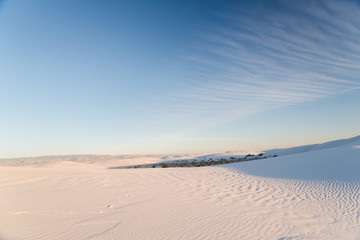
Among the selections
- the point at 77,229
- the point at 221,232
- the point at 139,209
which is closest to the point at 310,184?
the point at 221,232

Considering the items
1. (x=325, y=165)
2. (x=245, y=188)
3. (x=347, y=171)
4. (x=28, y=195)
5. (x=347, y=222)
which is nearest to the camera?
(x=347, y=222)

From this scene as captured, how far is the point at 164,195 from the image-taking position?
6098 mm

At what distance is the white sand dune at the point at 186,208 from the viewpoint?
11.8ft

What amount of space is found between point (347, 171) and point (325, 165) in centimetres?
138

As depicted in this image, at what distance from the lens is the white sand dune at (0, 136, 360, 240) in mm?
3611

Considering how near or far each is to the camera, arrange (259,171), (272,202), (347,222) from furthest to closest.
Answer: (259,171)
(272,202)
(347,222)

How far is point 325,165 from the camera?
9445mm

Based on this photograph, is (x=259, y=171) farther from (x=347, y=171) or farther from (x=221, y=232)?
(x=221, y=232)

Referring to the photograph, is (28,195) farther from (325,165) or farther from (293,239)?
(325,165)

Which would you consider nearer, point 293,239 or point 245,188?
point 293,239

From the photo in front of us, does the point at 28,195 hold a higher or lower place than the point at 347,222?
higher

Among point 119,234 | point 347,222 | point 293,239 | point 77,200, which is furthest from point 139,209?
point 347,222

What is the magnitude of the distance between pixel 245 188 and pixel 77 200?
18.1 ft

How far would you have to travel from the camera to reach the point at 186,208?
16.0 ft
